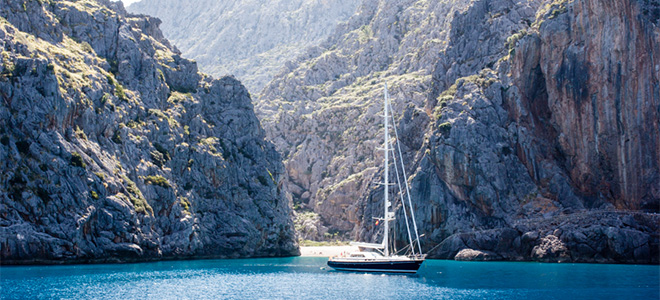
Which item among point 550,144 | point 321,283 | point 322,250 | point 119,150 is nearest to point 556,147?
point 550,144

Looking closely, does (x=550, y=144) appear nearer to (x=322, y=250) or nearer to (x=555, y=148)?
(x=555, y=148)

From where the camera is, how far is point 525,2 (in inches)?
6550

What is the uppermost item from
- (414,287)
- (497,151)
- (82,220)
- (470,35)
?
(470,35)

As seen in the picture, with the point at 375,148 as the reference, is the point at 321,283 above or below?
below

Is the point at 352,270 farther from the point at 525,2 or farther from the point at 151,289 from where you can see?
the point at 525,2

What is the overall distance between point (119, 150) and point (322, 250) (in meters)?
64.1

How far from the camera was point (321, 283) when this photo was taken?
81500 mm

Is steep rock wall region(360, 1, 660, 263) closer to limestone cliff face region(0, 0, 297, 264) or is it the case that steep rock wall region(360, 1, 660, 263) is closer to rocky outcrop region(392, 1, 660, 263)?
rocky outcrop region(392, 1, 660, 263)

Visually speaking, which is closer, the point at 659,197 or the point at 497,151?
the point at 659,197

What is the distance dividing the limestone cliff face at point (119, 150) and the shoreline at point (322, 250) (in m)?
6.53

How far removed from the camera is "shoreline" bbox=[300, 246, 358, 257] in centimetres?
15750

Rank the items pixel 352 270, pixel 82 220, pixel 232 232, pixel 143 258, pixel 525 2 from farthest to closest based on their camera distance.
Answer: pixel 525 2 → pixel 232 232 → pixel 143 258 → pixel 82 220 → pixel 352 270

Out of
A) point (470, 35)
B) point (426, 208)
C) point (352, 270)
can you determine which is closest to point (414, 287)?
point (352, 270)

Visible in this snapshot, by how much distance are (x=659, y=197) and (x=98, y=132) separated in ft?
340
